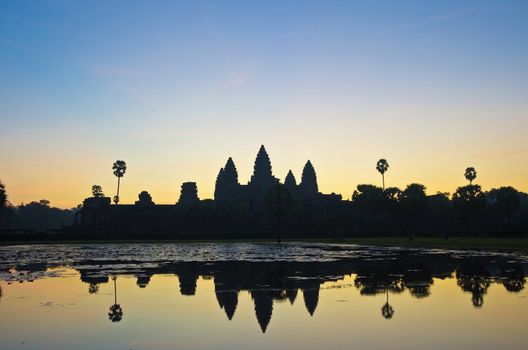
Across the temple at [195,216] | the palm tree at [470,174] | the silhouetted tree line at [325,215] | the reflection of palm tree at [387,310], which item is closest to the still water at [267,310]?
the reflection of palm tree at [387,310]

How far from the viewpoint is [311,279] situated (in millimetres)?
26734

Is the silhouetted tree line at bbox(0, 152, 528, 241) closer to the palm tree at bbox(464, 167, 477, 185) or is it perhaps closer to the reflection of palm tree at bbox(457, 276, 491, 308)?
the palm tree at bbox(464, 167, 477, 185)

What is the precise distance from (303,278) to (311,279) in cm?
65

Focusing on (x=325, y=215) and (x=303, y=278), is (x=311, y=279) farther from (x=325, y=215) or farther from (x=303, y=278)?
(x=325, y=215)

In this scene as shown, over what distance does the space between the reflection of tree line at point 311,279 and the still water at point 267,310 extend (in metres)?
0.06

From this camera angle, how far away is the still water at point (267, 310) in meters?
13.1

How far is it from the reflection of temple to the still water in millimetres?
67

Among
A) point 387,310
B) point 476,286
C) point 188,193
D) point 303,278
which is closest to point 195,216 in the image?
point 188,193

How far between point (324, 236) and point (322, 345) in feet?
308

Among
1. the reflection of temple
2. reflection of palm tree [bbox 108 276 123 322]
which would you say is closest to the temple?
the reflection of temple

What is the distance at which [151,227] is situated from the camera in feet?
453

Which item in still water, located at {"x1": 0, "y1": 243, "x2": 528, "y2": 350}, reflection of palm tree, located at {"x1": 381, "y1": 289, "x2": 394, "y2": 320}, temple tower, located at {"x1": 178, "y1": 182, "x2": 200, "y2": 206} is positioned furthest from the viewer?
temple tower, located at {"x1": 178, "y1": 182, "x2": 200, "y2": 206}

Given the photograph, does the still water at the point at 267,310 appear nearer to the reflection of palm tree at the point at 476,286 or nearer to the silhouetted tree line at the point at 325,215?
the reflection of palm tree at the point at 476,286

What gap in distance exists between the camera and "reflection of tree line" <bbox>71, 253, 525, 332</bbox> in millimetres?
19609
